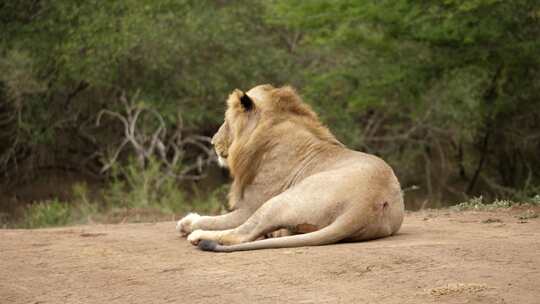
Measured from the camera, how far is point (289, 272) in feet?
16.9

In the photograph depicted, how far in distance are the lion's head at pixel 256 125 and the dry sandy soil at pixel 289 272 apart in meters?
0.75

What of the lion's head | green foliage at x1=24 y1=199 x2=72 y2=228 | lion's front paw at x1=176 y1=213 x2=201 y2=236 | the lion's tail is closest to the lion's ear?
the lion's head

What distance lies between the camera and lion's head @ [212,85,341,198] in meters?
6.81

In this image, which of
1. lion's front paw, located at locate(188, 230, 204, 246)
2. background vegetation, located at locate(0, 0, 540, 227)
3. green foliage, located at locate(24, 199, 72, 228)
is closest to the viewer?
lion's front paw, located at locate(188, 230, 204, 246)

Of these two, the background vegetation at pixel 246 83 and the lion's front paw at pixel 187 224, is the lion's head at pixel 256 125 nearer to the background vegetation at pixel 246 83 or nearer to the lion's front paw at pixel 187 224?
the lion's front paw at pixel 187 224

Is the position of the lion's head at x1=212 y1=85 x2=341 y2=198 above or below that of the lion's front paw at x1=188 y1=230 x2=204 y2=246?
above

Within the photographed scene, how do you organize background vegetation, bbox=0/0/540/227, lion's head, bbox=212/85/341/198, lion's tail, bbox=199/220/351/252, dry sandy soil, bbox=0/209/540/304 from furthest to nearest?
background vegetation, bbox=0/0/540/227 < lion's head, bbox=212/85/341/198 < lion's tail, bbox=199/220/351/252 < dry sandy soil, bbox=0/209/540/304

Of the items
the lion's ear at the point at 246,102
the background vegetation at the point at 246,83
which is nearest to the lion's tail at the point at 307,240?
the lion's ear at the point at 246,102

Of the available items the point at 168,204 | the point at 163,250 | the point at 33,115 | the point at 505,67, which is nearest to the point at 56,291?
the point at 163,250

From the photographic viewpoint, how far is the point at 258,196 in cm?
668

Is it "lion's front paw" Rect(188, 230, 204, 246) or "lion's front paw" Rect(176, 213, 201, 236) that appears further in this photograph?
"lion's front paw" Rect(176, 213, 201, 236)

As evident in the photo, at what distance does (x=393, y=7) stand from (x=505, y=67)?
2.26m

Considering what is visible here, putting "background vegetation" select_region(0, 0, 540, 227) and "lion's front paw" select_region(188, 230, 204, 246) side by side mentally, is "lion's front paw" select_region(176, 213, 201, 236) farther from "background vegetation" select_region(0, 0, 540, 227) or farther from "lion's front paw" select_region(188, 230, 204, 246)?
"background vegetation" select_region(0, 0, 540, 227)

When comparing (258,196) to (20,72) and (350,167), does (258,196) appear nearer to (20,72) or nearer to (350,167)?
(350,167)
